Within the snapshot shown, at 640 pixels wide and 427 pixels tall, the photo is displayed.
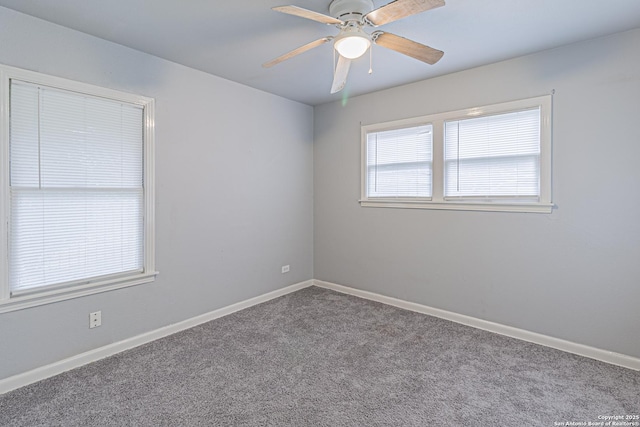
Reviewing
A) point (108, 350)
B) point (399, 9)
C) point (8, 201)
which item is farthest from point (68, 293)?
point (399, 9)

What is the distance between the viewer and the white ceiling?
2.08 metres

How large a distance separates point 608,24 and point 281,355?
11.3 ft

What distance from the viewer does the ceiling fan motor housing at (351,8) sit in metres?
1.95

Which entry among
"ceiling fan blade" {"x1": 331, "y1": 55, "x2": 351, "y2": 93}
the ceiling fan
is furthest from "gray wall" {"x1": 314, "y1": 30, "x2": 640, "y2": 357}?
"ceiling fan blade" {"x1": 331, "y1": 55, "x2": 351, "y2": 93}

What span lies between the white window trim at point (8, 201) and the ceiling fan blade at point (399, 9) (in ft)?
6.70

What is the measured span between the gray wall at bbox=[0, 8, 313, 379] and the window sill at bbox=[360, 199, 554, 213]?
111 cm

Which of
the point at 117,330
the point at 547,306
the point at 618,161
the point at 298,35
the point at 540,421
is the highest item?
the point at 298,35

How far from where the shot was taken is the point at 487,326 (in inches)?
123

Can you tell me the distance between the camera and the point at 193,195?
3186mm

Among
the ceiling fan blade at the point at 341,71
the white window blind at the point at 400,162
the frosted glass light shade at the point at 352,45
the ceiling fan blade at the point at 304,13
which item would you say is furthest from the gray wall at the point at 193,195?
the frosted glass light shade at the point at 352,45

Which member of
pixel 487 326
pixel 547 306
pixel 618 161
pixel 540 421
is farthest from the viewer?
pixel 487 326

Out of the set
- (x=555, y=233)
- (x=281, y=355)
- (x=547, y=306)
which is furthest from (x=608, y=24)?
(x=281, y=355)

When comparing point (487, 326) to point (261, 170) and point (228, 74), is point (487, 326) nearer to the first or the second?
point (261, 170)

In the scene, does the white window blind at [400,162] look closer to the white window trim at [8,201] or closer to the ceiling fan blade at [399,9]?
the ceiling fan blade at [399,9]
